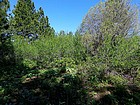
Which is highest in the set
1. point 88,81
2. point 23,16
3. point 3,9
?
point 23,16

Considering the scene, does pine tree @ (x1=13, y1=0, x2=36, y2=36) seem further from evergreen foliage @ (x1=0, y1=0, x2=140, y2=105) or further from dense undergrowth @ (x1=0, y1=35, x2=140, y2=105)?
dense undergrowth @ (x1=0, y1=35, x2=140, y2=105)

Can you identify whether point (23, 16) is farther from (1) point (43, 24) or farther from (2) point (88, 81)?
(2) point (88, 81)

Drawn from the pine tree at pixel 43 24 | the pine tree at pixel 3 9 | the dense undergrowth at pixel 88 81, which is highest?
the pine tree at pixel 43 24

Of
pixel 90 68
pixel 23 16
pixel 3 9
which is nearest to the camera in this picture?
pixel 90 68

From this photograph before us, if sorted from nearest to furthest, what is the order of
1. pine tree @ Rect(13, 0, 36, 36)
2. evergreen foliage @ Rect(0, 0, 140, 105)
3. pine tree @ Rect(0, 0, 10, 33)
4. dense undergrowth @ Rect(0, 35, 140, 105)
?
dense undergrowth @ Rect(0, 35, 140, 105) → evergreen foliage @ Rect(0, 0, 140, 105) → pine tree @ Rect(0, 0, 10, 33) → pine tree @ Rect(13, 0, 36, 36)

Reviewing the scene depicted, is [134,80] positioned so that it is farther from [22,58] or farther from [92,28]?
[22,58]

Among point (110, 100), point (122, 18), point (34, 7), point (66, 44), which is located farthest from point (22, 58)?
Result: point (34, 7)

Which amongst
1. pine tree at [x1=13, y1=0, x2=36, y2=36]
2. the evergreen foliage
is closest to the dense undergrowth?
the evergreen foliage

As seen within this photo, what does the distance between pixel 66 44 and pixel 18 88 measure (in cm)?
551

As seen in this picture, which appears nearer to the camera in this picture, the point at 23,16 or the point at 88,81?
the point at 88,81

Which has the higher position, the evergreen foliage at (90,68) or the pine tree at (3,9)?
the pine tree at (3,9)

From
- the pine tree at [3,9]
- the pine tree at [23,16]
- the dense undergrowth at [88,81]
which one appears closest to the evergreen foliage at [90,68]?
the dense undergrowth at [88,81]

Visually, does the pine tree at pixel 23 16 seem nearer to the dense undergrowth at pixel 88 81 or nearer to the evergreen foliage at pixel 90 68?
the evergreen foliage at pixel 90 68

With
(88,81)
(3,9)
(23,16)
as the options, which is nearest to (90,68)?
(88,81)
